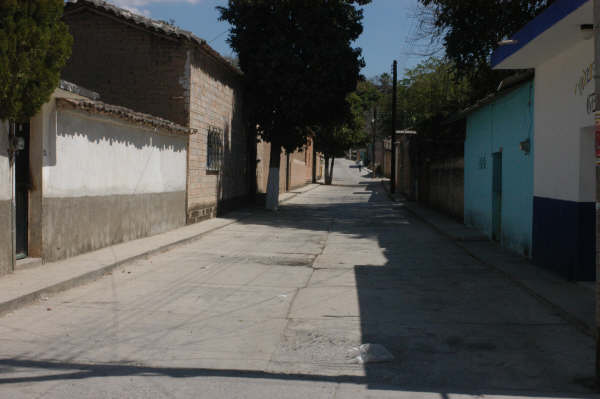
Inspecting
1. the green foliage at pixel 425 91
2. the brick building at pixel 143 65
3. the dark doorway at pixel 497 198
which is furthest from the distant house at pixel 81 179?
the green foliage at pixel 425 91

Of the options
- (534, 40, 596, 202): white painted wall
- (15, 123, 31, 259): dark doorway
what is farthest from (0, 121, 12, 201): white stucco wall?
(534, 40, 596, 202): white painted wall

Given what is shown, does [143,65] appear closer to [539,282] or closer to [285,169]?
[539,282]

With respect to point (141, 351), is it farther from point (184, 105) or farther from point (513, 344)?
point (184, 105)

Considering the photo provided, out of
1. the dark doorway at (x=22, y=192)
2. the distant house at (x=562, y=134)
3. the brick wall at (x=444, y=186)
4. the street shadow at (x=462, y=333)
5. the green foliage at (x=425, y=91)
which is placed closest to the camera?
the street shadow at (x=462, y=333)

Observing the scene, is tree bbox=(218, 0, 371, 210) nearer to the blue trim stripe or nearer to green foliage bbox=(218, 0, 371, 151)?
green foliage bbox=(218, 0, 371, 151)

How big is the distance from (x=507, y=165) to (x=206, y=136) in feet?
29.9

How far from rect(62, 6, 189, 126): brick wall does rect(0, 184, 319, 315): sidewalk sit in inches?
161

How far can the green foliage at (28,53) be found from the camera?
7449mm

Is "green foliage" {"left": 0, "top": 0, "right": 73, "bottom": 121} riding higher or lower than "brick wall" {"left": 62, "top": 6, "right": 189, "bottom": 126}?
lower

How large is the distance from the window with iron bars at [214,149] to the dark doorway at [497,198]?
8.56 meters

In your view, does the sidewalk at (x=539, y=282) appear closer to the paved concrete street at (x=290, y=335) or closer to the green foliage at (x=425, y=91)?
the paved concrete street at (x=290, y=335)

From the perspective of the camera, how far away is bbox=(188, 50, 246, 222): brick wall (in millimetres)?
16438

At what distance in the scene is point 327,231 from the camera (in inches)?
636

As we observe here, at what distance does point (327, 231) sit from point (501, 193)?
497 cm
